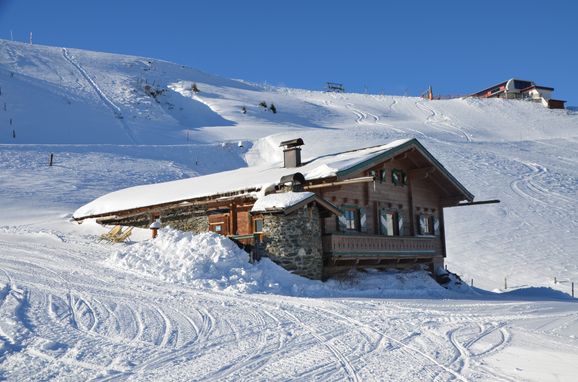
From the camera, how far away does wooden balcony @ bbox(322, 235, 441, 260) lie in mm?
17359

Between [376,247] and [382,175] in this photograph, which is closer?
[376,247]

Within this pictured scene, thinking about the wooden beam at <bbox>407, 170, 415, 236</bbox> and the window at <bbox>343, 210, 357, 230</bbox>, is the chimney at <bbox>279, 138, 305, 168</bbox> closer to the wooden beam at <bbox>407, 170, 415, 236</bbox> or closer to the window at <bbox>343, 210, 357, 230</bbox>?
the window at <bbox>343, 210, 357, 230</bbox>

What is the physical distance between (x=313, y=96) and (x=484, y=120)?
29406mm

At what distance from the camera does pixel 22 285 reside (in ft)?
39.1

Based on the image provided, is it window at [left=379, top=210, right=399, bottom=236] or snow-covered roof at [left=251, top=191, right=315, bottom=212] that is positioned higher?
snow-covered roof at [left=251, top=191, right=315, bottom=212]

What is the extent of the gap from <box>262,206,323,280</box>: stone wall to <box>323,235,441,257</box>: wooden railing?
986 millimetres

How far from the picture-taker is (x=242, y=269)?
1497 cm

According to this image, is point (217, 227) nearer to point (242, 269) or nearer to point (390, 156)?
point (242, 269)

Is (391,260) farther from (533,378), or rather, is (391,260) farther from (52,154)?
(52,154)

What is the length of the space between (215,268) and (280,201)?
9.28 feet

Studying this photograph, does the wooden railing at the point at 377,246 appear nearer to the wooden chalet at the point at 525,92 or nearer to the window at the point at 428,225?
the window at the point at 428,225

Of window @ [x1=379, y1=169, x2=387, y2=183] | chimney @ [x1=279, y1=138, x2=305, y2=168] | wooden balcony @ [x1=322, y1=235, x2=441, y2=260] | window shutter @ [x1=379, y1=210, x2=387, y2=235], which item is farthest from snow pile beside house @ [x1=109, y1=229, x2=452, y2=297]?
chimney @ [x1=279, y1=138, x2=305, y2=168]

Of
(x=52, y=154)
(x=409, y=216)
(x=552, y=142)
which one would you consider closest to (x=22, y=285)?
(x=409, y=216)

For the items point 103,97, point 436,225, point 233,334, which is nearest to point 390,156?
point 436,225
